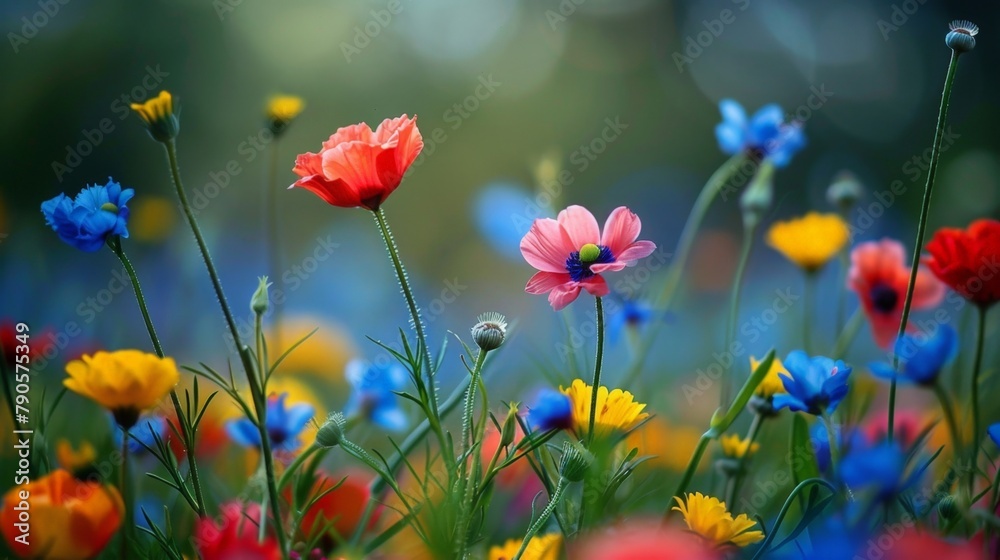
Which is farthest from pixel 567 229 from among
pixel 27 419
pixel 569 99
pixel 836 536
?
pixel 569 99

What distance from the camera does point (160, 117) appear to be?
0.39m

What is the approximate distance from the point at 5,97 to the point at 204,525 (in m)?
2.56

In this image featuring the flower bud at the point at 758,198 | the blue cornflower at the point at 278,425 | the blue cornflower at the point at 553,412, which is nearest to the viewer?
the blue cornflower at the point at 553,412

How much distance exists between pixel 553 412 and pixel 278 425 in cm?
24

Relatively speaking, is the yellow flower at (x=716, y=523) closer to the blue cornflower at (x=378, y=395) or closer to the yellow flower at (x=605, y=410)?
the yellow flower at (x=605, y=410)

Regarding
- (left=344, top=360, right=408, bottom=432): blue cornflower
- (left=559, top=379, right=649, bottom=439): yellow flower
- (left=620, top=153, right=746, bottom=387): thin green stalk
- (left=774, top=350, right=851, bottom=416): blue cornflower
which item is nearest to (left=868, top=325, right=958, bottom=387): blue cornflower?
(left=774, top=350, right=851, bottom=416): blue cornflower

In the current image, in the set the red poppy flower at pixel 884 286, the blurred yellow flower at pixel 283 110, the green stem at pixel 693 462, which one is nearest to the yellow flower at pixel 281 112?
the blurred yellow flower at pixel 283 110

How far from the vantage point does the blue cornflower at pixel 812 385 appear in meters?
0.41

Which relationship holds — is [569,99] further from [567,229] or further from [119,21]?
[567,229]

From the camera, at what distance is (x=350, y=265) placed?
234 cm

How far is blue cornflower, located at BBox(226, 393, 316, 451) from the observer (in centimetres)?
56

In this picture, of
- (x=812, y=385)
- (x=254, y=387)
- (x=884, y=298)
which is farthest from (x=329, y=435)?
(x=884, y=298)

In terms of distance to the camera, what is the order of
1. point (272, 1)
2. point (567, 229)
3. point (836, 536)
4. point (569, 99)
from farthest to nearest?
point (569, 99), point (272, 1), point (567, 229), point (836, 536)

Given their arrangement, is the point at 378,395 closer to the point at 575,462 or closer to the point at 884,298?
the point at 575,462
